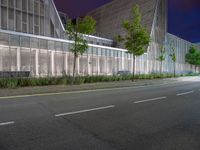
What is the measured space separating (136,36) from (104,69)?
37.9 feet

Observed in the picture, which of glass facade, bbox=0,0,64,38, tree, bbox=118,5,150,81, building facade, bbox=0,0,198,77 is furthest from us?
glass facade, bbox=0,0,64,38

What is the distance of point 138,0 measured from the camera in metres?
56.3

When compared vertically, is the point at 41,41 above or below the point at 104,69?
above

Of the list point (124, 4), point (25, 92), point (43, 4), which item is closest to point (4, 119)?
point (25, 92)

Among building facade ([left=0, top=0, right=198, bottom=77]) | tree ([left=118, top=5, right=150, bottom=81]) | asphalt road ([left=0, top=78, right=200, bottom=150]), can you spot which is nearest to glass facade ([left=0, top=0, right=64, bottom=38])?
building facade ([left=0, top=0, right=198, bottom=77])

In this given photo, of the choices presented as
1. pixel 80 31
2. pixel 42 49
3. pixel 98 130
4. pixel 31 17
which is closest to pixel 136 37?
pixel 80 31

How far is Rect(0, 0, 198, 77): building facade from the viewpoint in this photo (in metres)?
23.5

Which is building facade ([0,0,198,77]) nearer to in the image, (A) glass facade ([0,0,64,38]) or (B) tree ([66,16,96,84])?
(A) glass facade ([0,0,64,38])

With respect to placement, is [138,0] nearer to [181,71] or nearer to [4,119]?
[181,71]

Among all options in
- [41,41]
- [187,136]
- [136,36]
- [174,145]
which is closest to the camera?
[174,145]

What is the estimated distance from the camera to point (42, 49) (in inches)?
1037

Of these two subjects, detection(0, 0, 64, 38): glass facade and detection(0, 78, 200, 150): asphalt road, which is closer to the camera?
detection(0, 78, 200, 150): asphalt road

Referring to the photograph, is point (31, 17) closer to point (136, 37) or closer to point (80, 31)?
point (80, 31)

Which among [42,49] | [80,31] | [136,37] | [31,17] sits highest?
[31,17]
